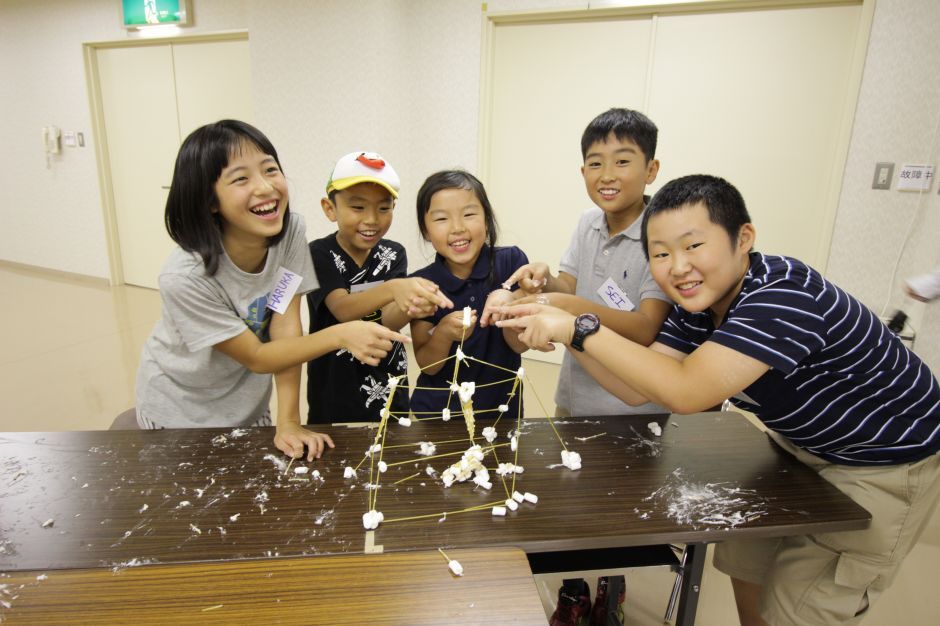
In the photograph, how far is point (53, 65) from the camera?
5.85m

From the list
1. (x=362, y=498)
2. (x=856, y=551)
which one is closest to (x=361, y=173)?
(x=362, y=498)

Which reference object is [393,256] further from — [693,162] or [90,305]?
[90,305]

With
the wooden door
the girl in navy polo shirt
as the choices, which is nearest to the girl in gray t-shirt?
the girl in navy polo shirt

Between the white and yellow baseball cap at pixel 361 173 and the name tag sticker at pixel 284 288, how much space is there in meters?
0.36

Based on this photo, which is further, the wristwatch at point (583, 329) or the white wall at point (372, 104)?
the white wall at point (372, 104)

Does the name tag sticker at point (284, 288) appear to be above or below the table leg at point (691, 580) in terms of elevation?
above

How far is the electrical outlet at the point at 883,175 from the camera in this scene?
124 inches

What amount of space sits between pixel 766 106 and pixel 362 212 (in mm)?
2937

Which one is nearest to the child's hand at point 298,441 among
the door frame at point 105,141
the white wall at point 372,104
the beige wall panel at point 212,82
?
the white wall at point 372,104

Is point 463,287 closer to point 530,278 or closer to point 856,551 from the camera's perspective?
point 530,278

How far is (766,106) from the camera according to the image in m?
3.40

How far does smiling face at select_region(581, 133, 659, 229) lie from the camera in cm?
174

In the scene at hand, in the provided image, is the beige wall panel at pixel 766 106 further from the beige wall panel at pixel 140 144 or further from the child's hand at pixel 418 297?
the beige wall panel at pixel 140 144

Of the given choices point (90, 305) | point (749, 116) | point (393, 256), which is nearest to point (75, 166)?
point (90, 305)
